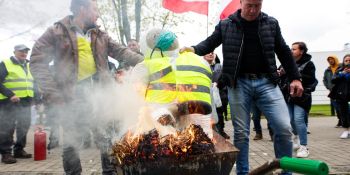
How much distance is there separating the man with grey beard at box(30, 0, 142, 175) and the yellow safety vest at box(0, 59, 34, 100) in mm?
3309

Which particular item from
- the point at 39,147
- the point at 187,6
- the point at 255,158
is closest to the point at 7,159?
the point at 39,147

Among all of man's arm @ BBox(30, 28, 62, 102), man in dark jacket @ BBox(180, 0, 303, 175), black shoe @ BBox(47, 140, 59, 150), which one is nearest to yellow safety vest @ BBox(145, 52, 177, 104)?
man in dark jacket @ BBox(180, 0, 303, 175)

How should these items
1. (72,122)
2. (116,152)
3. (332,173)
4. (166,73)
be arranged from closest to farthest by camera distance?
(116,152) → (166,73) → (72,122) → (332,173)

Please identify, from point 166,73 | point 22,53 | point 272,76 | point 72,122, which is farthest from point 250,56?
point 22,53

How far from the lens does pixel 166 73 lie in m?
3.79

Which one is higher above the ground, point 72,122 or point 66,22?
point 66,22

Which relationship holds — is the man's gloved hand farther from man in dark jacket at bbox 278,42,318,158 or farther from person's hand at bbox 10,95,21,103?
person's hand at bbox 10,95,21,103

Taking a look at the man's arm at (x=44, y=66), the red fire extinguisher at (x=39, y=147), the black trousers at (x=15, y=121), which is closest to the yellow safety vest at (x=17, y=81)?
the black trousers at (x=15, y=121)

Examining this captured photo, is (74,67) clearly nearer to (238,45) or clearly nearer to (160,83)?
(160,83)

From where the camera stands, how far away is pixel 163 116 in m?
3.34

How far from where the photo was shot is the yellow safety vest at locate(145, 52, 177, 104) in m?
3.69

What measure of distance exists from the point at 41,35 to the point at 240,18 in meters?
2.22

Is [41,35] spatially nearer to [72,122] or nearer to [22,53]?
[72,122]

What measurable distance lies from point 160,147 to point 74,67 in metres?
2.02
